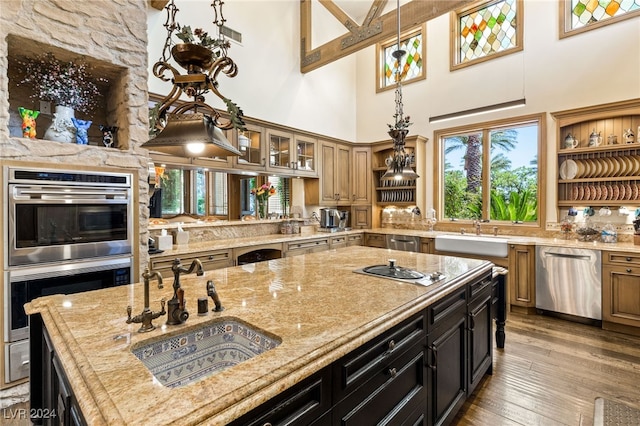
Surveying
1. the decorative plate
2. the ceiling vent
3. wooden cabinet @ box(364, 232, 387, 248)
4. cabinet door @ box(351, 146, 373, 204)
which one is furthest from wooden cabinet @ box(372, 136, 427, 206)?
the ceiling vent

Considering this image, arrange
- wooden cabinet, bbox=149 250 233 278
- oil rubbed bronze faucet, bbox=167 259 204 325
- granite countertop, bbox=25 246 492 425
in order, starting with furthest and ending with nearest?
1. wooden cabinet, bbox=149 250 233 278
2. oil rubbed bronze faucet, bbox=167 259 204 325
3. granite countertop, bbox=25 246 492 425

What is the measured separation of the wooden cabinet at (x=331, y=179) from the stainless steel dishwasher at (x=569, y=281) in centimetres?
314

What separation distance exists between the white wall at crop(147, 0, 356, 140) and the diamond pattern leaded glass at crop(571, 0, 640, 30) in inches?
143

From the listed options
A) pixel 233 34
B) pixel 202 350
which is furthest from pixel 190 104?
pixel 233 34

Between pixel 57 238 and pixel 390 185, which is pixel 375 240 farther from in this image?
pixel 57 238

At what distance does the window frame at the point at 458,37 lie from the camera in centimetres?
452

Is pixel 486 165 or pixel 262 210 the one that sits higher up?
pixel 486 165

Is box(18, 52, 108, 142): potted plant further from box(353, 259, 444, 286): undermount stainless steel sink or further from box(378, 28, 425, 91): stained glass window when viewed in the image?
box(378, 28, 425, 91): stained glass window

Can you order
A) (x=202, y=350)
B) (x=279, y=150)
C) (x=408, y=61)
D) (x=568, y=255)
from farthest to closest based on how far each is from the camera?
(x=408, y=61)
(x=279, y=150)
(x=568, y=255)
(x=202, y=350)

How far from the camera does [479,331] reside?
2266mm

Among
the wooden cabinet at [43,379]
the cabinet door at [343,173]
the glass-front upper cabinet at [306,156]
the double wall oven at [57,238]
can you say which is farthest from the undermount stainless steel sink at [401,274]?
the cabinet door at [343,173]

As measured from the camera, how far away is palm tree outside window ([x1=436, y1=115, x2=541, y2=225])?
4.55 metres

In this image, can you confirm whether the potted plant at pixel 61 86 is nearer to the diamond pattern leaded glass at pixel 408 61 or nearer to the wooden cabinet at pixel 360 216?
the wooden cabinet at pixel 360 216

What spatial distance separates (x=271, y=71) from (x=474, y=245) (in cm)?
404
